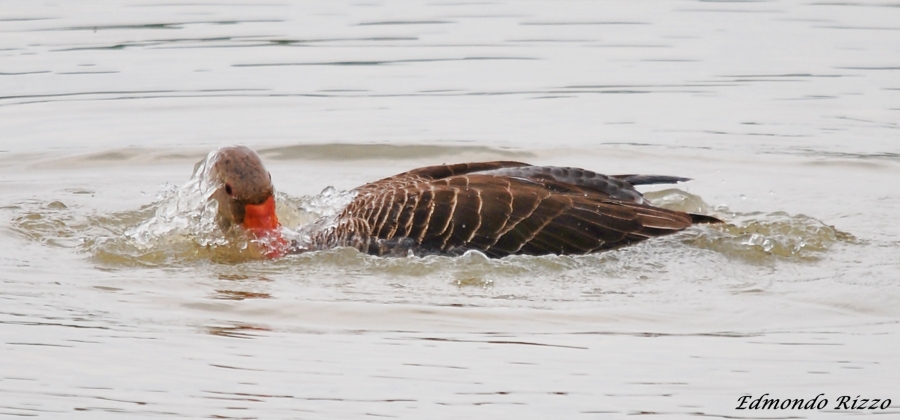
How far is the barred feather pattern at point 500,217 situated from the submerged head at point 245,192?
40cm

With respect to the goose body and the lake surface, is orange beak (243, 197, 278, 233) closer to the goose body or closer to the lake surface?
the goose body

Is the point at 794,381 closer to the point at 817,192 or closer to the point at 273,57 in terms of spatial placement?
the point at 817,192

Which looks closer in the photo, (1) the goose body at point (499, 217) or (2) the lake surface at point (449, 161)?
(2) the lake surface at point (449, 161)

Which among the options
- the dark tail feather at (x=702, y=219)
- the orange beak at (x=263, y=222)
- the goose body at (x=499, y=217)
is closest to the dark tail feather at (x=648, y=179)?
the goose body at (x=499, y=217)

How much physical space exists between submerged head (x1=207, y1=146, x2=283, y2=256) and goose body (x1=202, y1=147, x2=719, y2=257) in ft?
0.08

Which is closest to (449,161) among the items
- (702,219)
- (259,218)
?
(259,218)

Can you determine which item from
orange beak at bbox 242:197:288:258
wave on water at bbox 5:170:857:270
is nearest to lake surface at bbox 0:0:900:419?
wave on water at bbox 5:170:857:270

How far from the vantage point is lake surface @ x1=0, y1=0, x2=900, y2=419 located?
707 centimetres

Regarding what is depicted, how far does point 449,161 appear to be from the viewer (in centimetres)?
1326

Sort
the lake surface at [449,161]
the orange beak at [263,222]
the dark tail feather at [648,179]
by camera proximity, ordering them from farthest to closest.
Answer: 1. the dark tail feather at [648,179]
2. the orange beak at [263,222]
3. the lake surface at [449,161]

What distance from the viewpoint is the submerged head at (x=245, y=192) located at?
9.70m

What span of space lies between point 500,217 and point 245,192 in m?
1.87

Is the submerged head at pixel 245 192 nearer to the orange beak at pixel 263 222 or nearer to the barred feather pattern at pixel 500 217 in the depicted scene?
the orange beak at pixel 263 222

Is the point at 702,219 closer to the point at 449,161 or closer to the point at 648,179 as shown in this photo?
the point at 648,179
